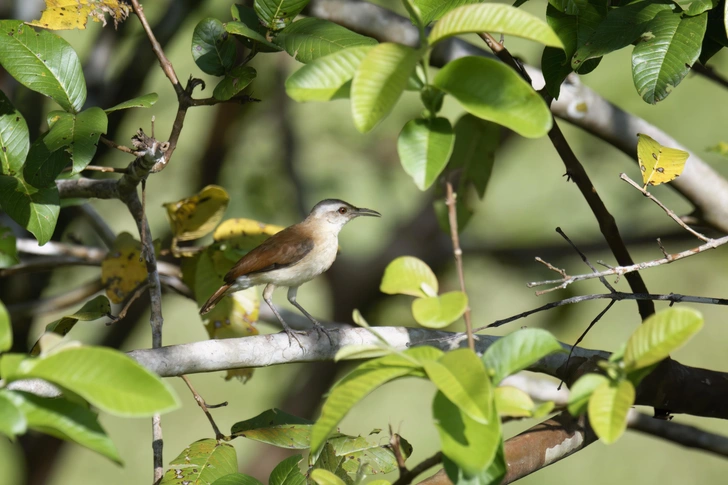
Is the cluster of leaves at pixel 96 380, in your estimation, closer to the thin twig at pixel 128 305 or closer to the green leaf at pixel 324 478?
the green leaf at pixel 324 478

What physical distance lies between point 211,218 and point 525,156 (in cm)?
489

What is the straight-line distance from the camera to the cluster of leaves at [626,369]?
32.2 inches

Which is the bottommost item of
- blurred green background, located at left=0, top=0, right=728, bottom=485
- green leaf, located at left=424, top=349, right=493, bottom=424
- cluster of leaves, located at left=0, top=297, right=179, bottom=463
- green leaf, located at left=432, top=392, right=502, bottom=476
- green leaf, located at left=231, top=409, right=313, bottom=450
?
blurred green background, located at left=0, top=0, right=728, bottom=485

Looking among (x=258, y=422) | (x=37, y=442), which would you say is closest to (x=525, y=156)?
(x=37, y=442)

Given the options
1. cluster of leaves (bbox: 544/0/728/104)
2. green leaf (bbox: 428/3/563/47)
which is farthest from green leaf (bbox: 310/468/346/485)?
cluster of leaves (bbox: 544/0/728/104)

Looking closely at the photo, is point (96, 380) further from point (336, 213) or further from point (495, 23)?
point (336, 213)

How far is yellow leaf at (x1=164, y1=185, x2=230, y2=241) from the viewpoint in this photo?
2.92 meters

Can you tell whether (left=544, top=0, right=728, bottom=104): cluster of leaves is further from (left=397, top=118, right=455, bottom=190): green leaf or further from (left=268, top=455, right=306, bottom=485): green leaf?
(left=268, top=455, right=306, bottom=485): green leaf

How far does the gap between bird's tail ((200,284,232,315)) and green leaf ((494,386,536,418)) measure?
2.04 meters

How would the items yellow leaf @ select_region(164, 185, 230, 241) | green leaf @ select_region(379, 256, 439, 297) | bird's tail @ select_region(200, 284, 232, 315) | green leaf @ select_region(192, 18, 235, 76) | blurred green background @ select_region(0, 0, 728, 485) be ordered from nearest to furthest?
1. green leaf @ select_region(379, 256, 439, 297)
2. green leaf @ select_region(192, 18, 235, 76)
3. bird's tail @ select_region(200, 284, 232, 315)
4. yellow leaf @ select_region(164, 185, 230, 241)
5. blurred green background @ select_region(0, 0, 728, 485)

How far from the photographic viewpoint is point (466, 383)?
87 cm

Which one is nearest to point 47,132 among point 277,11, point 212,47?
point 212,47

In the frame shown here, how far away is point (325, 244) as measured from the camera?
10.8ft

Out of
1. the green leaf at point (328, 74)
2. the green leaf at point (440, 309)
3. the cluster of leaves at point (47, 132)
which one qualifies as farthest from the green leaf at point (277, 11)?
the green leaf at point (440, 309)
